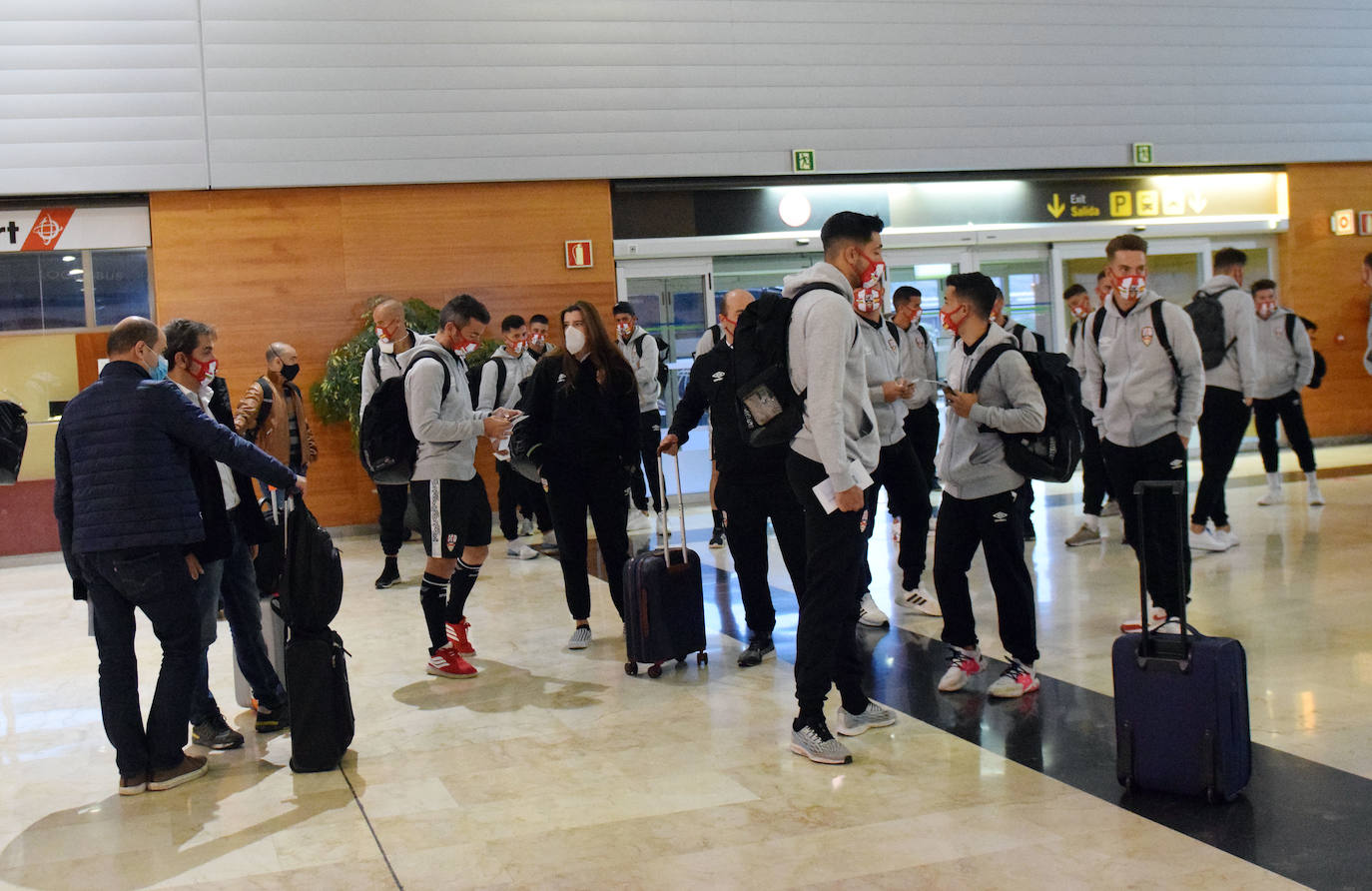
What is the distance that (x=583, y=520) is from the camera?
18.8 ft

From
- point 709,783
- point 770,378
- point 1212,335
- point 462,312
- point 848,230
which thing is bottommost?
point 709,783

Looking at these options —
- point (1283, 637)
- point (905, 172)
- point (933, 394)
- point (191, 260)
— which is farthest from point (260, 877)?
point (905, 172)

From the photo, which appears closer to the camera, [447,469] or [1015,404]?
[1015,404]

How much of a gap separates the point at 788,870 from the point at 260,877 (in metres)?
1.42

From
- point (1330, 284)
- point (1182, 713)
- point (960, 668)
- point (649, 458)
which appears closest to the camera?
point (1182, 713)

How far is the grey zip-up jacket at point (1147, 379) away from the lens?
17.0 ft

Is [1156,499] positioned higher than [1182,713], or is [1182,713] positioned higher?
[1156,499]

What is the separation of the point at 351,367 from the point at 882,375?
251 inches

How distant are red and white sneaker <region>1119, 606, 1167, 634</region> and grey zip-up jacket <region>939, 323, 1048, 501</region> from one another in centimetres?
103

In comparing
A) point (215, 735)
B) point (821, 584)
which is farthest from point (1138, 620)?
point (215, 735)

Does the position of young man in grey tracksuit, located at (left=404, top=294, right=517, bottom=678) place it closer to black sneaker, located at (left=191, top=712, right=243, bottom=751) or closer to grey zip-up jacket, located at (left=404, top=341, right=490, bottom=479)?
grey zip-up jacket, located at (left=404, top=341, right=490, bottom=479)

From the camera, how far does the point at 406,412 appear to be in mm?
5582

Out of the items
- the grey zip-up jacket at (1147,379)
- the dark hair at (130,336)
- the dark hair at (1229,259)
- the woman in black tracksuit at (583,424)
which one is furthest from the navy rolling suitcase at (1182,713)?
the dark hair at (1229,259)

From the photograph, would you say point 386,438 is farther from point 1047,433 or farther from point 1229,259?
point 1229,259
